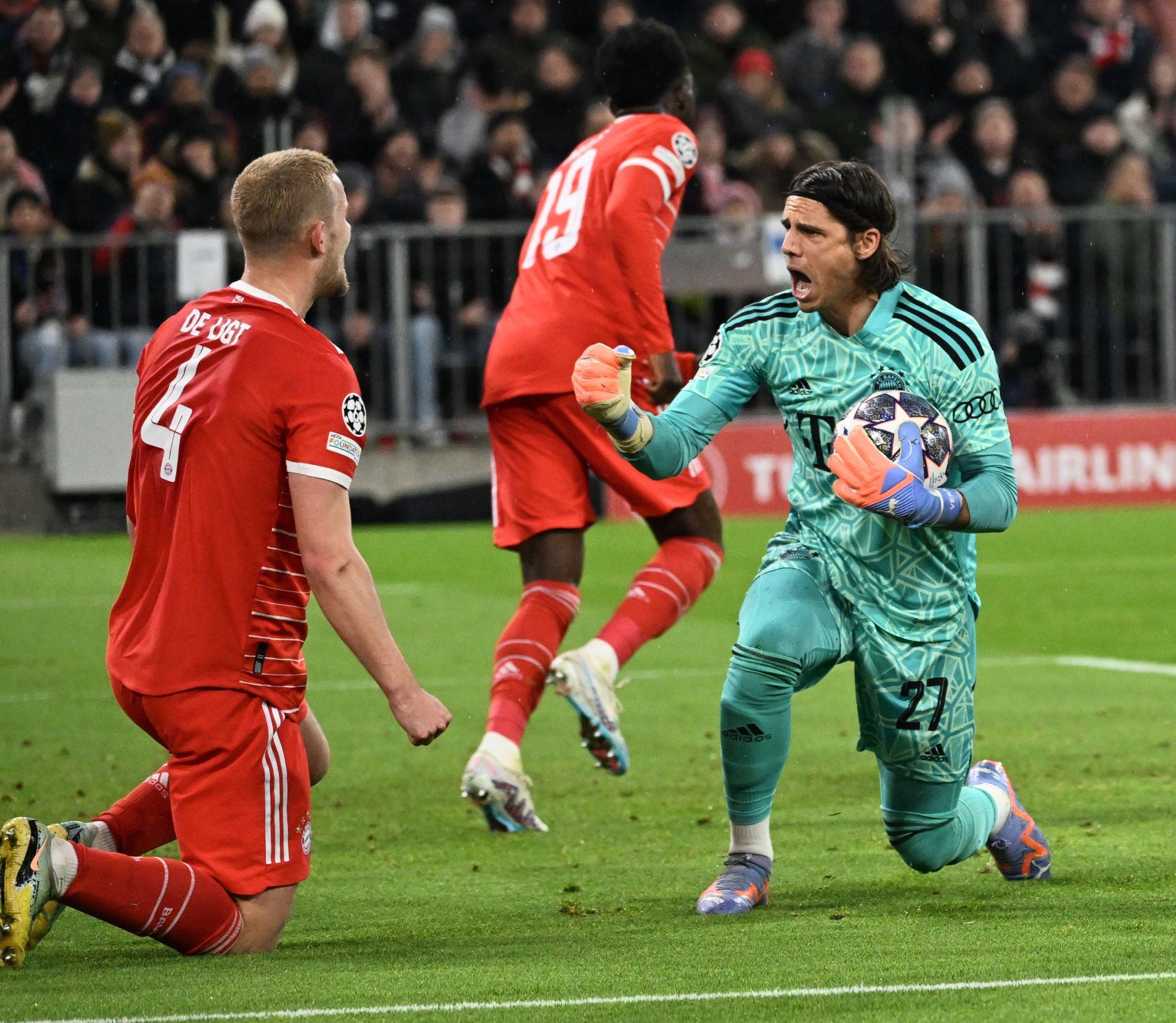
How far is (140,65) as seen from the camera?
16.5 meters

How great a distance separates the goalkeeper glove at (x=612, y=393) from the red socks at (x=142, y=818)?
126 centimetres

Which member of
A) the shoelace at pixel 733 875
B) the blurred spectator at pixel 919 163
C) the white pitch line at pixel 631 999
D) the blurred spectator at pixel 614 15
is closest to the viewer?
the white pitch line at pixel 631 999

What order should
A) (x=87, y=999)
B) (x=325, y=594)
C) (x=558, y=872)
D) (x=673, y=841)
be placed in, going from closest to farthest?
(x=87, y=999), (x=325, y=594), (x=558, y=872), (x=673, y=841)

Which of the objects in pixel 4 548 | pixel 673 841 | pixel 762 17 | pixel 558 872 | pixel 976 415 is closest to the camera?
pixel 976 415

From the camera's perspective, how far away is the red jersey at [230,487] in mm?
4148

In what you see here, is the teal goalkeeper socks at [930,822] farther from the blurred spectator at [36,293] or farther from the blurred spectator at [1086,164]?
the blurred spectator at [1086,164]

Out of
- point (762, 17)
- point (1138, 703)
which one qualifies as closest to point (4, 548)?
point (762, 17)

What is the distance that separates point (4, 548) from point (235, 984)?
12.4 meters

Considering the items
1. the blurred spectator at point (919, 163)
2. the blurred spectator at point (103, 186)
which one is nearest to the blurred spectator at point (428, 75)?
the blurred spectator at point (103, 186)

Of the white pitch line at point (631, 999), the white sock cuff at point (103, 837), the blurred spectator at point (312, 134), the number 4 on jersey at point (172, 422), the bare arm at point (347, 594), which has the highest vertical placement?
the blurred spectator at point (312, 134)

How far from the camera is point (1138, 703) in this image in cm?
777

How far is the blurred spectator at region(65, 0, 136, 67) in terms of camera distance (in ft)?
54.3

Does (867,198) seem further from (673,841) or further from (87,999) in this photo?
(87,999)

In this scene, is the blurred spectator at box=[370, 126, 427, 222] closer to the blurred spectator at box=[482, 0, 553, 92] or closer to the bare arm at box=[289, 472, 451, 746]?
the blurred spectator at box=[482, 0, 553, 92]
